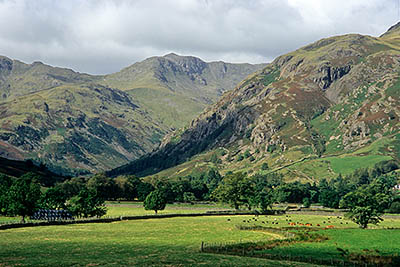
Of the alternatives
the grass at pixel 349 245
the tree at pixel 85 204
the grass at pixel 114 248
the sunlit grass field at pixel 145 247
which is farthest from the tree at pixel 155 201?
the grass at pixel 349 245

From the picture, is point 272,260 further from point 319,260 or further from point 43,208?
point 43,208

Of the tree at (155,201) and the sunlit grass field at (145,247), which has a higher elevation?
the tree at (155,201)

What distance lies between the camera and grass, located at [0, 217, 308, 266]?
58.9m

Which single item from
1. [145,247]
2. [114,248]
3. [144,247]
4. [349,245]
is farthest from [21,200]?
[349,245]

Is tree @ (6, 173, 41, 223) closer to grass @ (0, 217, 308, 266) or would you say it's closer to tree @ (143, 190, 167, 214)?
grass @ (0, 217, 308, 266)

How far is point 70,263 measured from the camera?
56.1 metres

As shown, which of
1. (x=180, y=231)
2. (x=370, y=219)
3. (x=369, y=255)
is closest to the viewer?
(x=369, y=255)

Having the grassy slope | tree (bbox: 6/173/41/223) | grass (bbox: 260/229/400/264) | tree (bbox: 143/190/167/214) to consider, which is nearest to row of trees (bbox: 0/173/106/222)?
tree (bbox: 6/173/41/223)

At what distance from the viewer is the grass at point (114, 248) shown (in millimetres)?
58906

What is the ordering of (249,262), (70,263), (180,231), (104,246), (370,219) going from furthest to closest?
(370,219) < (180,231) < (104,246) < (249,262) < (70,263)

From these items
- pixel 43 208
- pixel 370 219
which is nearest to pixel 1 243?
pixel 43 208

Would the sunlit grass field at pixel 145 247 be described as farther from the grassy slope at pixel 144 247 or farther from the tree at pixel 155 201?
the tree at pixel 155 201

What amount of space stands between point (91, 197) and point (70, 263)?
98963 mm

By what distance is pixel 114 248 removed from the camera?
75.2m
